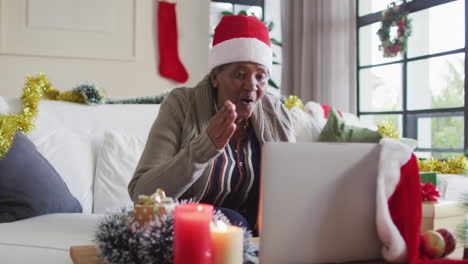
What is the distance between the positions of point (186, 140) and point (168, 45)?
8.48 feet

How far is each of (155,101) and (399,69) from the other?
1.90 m

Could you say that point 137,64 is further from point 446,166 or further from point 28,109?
point 446,166

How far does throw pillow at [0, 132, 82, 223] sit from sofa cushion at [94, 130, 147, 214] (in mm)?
157

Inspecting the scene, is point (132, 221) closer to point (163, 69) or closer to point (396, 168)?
point (396, 168)

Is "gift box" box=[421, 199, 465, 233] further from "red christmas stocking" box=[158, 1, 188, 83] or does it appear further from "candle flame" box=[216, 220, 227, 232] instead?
"red christmas stocking" box=[158, 1, 188, 83]

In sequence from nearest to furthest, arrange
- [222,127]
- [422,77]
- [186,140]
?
[222,127], [186,140], [422,77]

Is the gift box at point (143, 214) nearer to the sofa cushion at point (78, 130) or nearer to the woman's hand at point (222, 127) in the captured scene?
the woman's hand at point (222, 127)

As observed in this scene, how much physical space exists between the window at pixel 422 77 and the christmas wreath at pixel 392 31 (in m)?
0.06

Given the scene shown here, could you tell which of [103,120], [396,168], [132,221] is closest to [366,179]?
[396,168]

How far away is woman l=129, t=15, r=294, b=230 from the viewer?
1458mm

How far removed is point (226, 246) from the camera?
2.54ft

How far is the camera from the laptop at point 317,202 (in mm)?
747

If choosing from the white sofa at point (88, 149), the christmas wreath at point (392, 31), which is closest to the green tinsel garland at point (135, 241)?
the white sofa at point (88, 149)

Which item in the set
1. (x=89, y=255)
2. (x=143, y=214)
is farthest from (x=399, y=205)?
(x=89, y=255)
